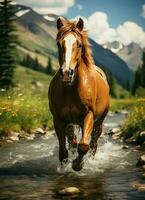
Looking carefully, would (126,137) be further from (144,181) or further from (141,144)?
(144,181)

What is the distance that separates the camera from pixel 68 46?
9.68 meters

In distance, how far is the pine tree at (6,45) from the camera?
222ft

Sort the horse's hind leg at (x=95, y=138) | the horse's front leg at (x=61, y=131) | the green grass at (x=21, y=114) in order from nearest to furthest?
the horse's front leg at (x=61, y=131)
the horse's hind leg at (x=95, y=138)
the green grass at (x=21, y=114)

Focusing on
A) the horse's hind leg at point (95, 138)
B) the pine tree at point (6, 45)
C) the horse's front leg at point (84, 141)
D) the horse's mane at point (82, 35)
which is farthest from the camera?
the pine tree at point (6, 45)

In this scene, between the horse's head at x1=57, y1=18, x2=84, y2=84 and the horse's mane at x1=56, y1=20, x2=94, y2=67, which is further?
the horse's mane at x1=56, y1=20, x2=94, y2=67

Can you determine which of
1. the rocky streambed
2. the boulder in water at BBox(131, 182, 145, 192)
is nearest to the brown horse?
the rocky streambed

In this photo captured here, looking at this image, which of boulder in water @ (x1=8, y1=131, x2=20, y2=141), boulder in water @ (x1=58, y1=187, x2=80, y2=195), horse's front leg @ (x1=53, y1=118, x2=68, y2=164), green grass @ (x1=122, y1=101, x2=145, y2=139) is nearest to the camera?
boulder in water @ (x1=58, y1=187, x2=80, y2=195)

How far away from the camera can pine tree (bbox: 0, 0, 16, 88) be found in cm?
6769

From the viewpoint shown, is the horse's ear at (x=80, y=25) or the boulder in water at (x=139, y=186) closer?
the boulder in water at (x=139, y=186)

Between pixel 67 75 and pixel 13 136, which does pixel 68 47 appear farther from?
pixel 13 136

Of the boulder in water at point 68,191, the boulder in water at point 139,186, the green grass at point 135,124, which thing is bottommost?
the green grass at point 135,124

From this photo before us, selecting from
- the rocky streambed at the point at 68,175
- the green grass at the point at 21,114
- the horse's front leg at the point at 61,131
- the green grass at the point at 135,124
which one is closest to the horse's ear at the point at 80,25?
the horse's front leg at the point at 61,131

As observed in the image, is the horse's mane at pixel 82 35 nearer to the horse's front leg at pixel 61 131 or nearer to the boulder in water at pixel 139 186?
the horse's front leg at pixel 61 131

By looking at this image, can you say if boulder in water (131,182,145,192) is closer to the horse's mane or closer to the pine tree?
the horse's mane
